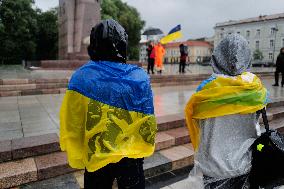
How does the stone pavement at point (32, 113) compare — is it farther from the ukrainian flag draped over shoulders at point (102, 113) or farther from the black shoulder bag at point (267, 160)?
the black shoulder bag at point (267, 160)

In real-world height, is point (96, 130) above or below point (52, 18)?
below

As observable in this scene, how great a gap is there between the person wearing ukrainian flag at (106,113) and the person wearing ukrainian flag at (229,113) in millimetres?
521

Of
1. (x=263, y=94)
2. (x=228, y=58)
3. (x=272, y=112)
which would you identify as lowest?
(x=272, y=112)

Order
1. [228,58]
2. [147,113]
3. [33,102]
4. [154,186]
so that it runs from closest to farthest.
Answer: [147,113], [228,58], [154,186], [33,102]

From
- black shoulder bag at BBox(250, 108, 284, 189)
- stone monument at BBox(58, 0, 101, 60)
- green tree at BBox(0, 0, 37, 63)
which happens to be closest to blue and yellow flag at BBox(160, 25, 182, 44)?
stone monument at BBox(58, 0, 101, 60)

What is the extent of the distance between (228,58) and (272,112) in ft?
17.6

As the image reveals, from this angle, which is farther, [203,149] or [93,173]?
[203,149]

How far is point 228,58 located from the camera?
2.01 metres

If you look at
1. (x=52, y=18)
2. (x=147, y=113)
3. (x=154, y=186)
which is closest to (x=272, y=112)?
(x=154, y=186)

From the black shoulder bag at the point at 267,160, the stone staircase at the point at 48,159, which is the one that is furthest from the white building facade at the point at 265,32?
the black shoulder bag at the point at 267,160

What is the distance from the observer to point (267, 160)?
186 cm

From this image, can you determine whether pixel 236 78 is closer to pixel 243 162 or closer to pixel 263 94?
pixel 263 94

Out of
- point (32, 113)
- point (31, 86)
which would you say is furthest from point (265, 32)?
point (32, 113)

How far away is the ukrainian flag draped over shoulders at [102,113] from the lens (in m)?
1.71
